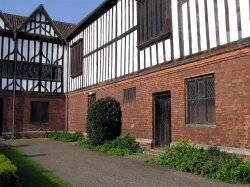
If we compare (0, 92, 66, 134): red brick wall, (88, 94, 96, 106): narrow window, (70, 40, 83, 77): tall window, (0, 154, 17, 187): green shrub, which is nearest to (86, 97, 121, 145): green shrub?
(88, 94, 96, 106): narrow window

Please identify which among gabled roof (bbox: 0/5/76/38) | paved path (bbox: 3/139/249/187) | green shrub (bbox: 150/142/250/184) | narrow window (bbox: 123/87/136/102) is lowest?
paved path (bbox: 3/139/249/187)

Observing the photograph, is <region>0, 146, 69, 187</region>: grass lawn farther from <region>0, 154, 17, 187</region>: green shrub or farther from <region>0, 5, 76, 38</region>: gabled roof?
<region>0, 5, 76, 38</region>: gabled roof

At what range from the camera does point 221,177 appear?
8.27 meters

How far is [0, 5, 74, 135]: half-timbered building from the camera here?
2225cm

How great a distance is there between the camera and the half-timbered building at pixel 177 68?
9406 millimetres

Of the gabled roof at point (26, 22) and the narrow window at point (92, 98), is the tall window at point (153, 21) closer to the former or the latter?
the narrow window at point (92, 98)

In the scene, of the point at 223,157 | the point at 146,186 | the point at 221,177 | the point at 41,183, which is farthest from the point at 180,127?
the point at 41,183

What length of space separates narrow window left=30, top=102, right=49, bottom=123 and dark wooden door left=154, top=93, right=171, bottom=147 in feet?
41.0

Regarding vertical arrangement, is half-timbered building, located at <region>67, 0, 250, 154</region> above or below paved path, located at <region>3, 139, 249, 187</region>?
above

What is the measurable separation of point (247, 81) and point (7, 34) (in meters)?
17.7

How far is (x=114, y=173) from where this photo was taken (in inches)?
370

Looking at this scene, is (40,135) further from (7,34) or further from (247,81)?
(247,81)

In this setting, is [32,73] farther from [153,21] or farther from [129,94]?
[153,21]

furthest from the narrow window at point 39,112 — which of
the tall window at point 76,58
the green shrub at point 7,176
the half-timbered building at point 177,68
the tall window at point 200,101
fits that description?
the green shrub at point 7,176
